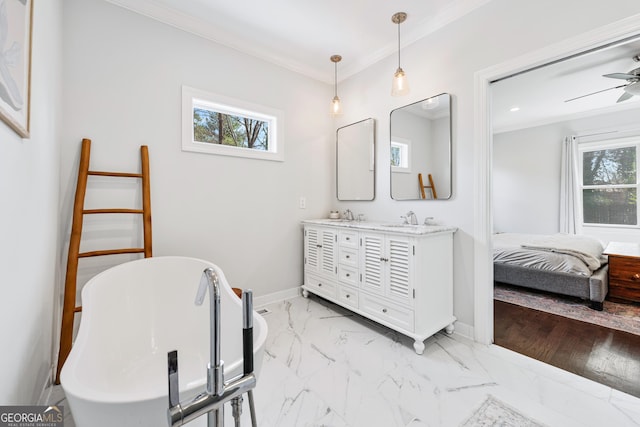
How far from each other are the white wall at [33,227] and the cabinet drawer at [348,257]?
198 centimetres

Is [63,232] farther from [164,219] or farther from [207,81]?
[207,81]

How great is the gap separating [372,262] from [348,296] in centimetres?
46

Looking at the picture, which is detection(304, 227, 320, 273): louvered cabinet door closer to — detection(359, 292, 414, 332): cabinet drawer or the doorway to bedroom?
detection(359, 292, 414, 332): cabinet drawer

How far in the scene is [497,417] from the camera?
134 cm

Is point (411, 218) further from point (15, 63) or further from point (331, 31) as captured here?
point (15, 63)

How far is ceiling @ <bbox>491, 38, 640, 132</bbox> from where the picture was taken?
2822 mm

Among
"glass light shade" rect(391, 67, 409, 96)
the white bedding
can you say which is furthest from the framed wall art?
the white bedding

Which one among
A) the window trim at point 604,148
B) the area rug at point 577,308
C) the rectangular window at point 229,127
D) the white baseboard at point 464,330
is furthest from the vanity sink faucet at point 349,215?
the window trim at point 604,148

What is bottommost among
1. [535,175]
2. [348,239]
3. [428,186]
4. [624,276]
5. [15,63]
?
[624,276]

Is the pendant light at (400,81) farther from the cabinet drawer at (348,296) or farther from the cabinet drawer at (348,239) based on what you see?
the cabinet drawer at (348,296)

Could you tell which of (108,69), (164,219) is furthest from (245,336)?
(108,69)

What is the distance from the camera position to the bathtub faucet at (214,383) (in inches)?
22.3

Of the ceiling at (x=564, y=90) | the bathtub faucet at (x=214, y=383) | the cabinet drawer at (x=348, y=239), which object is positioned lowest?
the bathtub faucet at (x=214, y=383)

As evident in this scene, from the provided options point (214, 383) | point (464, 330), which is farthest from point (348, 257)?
point (214, 383)
